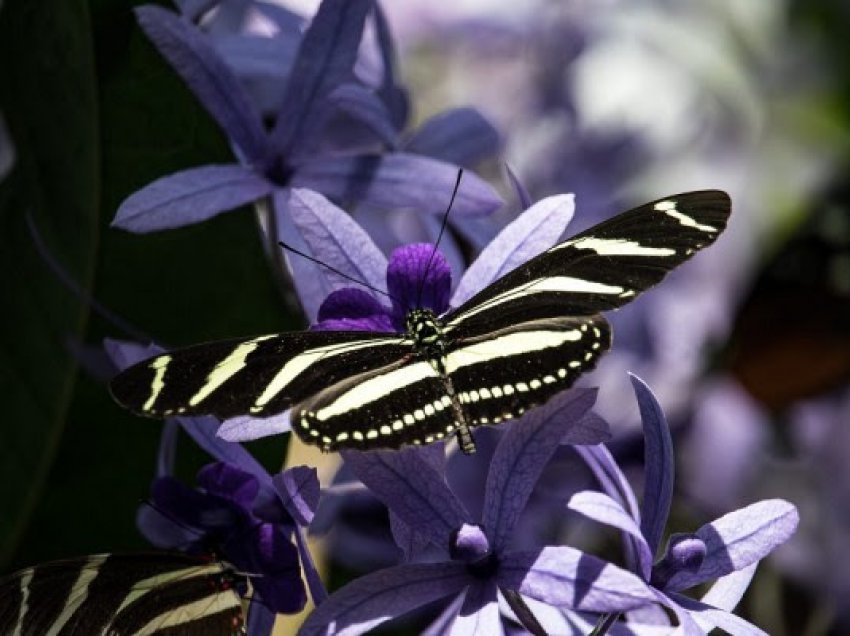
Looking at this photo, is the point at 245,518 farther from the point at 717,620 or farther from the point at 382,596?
the point at 717,620

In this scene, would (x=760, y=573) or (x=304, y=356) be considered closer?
(x=304, y=356)

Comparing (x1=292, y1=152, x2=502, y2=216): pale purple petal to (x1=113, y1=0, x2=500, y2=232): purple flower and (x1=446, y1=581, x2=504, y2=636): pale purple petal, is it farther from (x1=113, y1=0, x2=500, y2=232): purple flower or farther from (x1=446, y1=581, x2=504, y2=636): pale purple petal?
(x1=446, y1=581, x2=504, y2=636): pale purple petal

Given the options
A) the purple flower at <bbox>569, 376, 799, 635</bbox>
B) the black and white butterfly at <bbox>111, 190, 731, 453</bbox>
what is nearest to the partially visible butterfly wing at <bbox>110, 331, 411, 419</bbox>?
the black and white butterfly at <bbox>111, 190, 731, 453</bbox>

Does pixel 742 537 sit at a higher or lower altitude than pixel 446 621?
higher

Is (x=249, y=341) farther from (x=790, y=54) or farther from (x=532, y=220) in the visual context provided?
(x=790, y=54)

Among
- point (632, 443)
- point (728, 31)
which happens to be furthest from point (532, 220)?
point (728, 31)

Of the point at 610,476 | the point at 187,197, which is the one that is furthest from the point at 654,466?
the point at 187,197

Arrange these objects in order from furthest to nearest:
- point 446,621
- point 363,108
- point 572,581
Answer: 1. point 363,108
2. point 446,621
3. point 572,581
